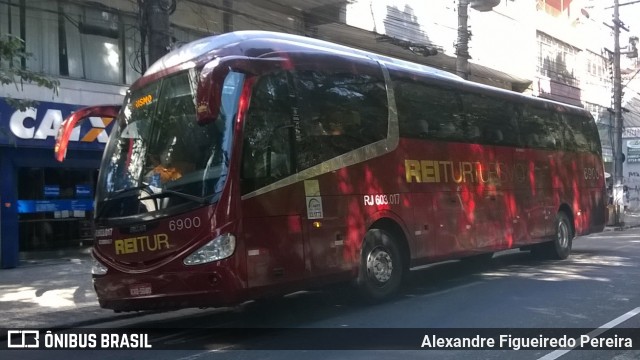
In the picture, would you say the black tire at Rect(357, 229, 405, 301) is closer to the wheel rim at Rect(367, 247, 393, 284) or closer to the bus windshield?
the wheel rim at Rect(367, 247, 393, 284)

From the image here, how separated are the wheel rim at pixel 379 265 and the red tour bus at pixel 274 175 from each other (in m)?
0.03

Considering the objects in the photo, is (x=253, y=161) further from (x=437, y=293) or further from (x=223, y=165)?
(x=437, y=293)

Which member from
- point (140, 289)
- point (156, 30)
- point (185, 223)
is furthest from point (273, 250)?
point (156, 30)

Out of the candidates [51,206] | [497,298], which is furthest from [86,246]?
[497,298]

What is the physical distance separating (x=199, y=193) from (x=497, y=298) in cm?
481

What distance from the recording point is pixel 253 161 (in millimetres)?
7125

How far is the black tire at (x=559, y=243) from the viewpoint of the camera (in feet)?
45.5

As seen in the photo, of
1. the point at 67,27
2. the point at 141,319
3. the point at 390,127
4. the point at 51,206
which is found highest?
the point at 67,27

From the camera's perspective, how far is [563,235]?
1423 centimetres

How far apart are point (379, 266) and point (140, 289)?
3.43m

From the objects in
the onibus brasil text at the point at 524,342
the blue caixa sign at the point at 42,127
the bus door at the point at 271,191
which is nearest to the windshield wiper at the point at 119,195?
the bus door at the point at 271,191

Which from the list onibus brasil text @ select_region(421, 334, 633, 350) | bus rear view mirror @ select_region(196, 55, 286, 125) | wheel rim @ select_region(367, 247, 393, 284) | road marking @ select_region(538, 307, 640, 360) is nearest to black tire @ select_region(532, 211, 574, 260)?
road marking @ select_region(538, 307, 640, 360)

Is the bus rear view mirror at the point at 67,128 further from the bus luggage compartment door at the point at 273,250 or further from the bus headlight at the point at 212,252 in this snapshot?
the bus luggage compartment door at the point at 273,250

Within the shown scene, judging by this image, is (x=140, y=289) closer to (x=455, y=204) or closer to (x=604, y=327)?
(x=604, y=327)
